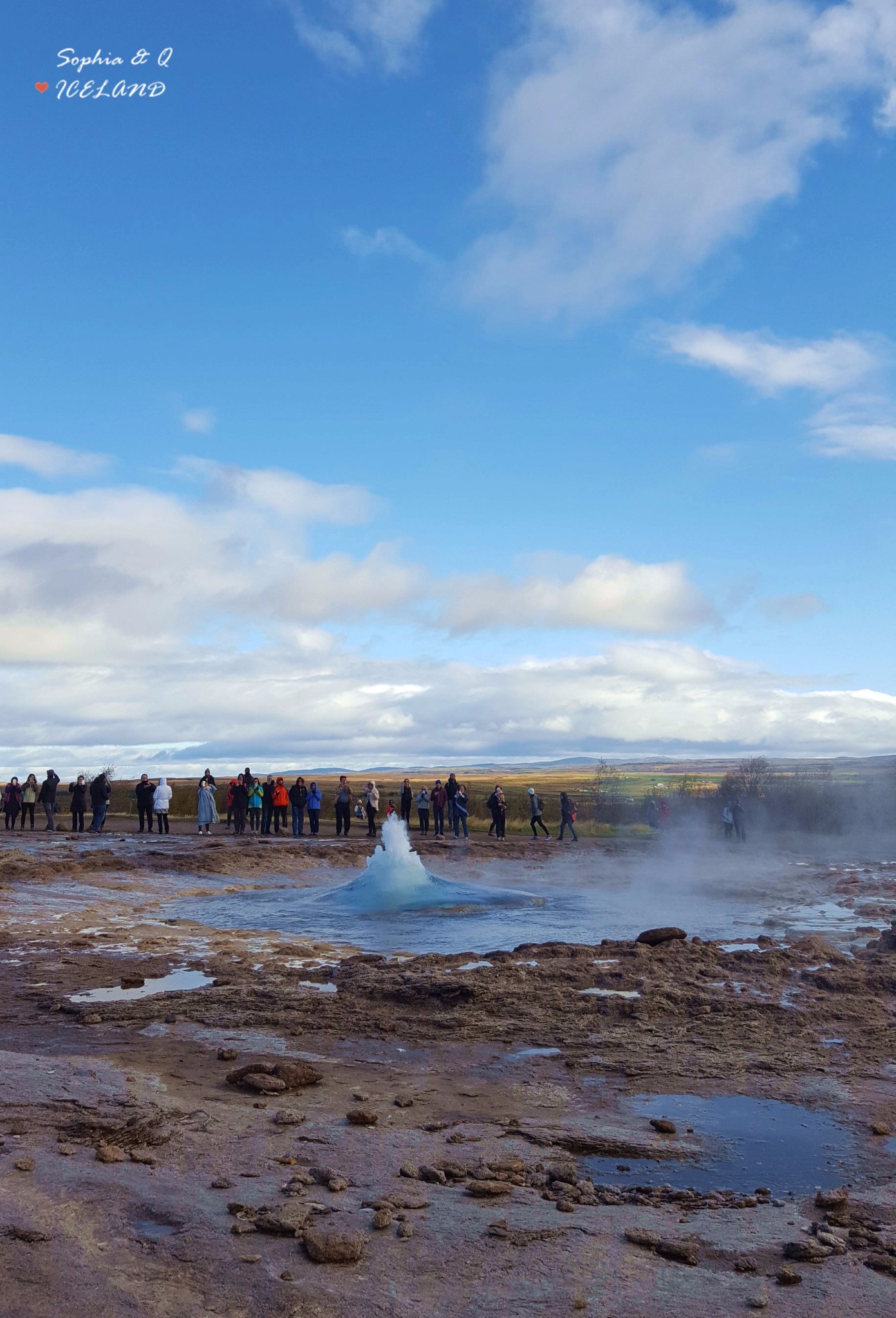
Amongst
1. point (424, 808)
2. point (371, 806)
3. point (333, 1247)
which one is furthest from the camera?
point (424, 808)

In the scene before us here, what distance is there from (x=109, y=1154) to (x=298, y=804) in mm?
22401

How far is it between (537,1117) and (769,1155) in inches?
49.3

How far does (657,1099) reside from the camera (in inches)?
240

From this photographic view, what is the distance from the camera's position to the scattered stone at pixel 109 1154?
451 cm

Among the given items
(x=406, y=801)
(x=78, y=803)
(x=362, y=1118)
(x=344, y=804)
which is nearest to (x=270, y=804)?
(x=344, y=804)

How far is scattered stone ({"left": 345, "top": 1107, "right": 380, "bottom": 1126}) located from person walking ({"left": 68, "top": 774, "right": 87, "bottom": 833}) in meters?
24.7

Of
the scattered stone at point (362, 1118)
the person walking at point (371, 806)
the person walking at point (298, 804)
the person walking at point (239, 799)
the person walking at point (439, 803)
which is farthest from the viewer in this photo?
the person walking at point (439, 803)

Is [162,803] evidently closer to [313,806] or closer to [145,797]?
[145,797]

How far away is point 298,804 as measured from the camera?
2675cm

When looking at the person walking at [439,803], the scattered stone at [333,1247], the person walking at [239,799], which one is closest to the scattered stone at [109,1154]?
the scattered stone at [333,1247]

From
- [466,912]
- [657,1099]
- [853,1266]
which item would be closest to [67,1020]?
[657,1099]

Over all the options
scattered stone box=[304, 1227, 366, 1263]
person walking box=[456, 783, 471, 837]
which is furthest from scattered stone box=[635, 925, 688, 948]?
person walking box=[456, 783, 471, 837]

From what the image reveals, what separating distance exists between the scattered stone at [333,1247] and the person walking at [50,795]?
25670 mm

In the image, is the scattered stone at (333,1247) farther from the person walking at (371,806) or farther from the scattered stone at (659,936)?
the person walking at (371,806)
